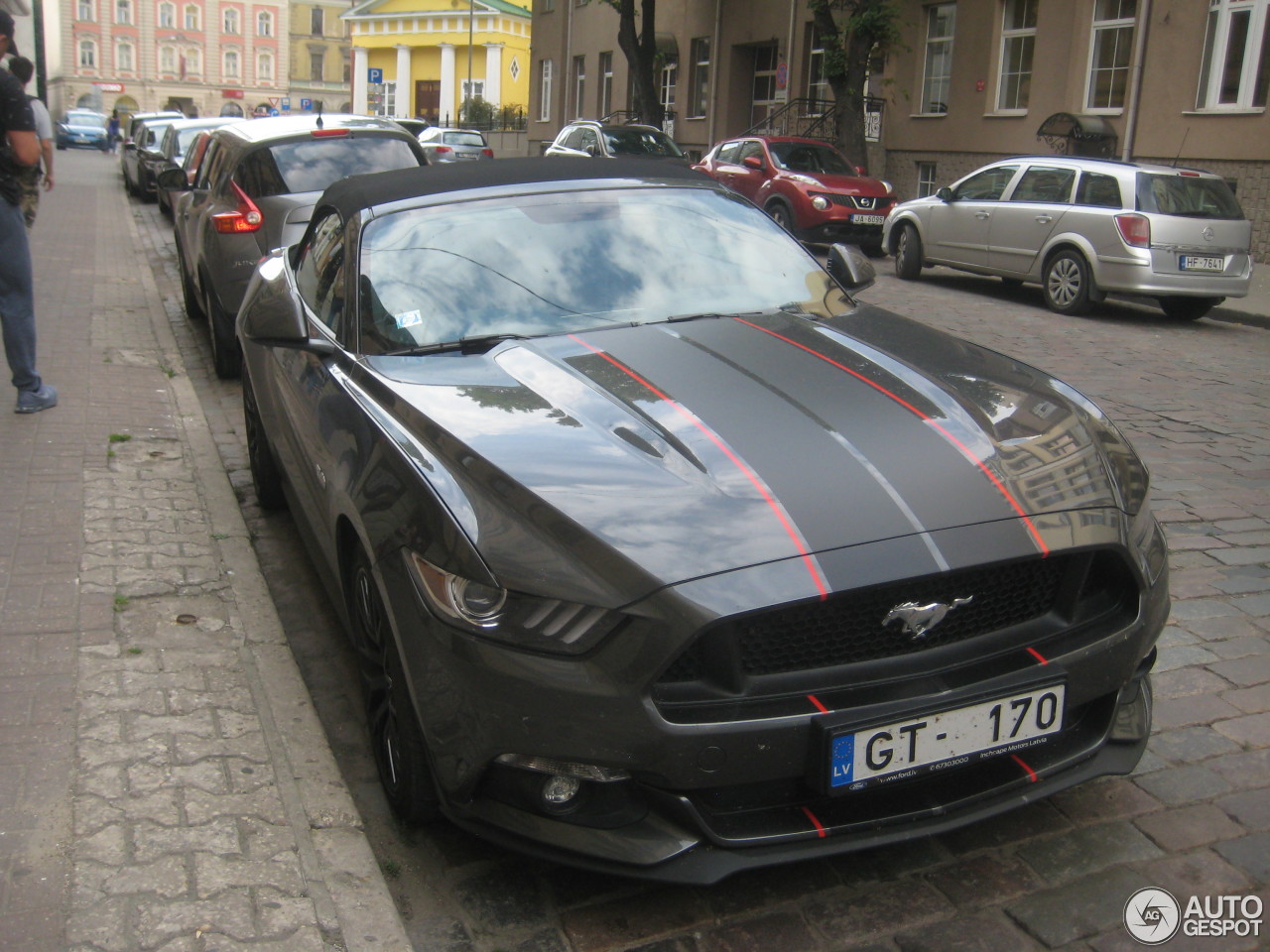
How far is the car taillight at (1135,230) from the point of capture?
1236 cm

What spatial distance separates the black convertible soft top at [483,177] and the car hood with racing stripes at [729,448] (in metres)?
0.92

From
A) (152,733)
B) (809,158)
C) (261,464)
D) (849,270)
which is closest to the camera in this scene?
(152,733)

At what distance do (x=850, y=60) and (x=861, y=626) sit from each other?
21.4 metres

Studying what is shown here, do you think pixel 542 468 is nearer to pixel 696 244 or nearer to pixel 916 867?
pixel 916 867

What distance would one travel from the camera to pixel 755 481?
104 inches

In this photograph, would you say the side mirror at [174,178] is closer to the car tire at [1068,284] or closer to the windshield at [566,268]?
the windshield at [566,268]

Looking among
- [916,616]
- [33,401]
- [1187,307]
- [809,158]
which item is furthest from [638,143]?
[916,616]

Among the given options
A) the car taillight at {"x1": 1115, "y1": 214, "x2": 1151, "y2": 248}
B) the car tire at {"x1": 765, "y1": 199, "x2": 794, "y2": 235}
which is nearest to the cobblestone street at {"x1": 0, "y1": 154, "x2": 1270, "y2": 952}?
the car taillight at {"x1": 1115, "y1": 214, "x2": 1151, "y2": 248}

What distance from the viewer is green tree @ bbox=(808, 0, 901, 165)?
2184 cm

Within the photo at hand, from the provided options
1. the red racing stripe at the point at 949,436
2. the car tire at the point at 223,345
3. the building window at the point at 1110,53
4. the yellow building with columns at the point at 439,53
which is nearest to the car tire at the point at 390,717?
the red racing stripe at the point at 949,436

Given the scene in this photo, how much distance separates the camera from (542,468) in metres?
2.73

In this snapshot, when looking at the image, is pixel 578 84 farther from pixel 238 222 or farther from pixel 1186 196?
pixel 238 222

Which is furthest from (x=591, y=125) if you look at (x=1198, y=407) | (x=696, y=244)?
(x=696, y=244)

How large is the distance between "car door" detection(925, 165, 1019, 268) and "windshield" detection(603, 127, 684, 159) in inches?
299
